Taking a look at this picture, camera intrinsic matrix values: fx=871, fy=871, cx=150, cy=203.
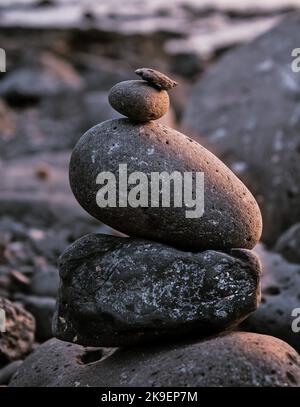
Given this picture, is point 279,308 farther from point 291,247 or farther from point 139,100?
point 139,100

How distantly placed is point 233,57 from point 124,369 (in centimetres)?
897

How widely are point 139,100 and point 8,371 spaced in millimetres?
2407

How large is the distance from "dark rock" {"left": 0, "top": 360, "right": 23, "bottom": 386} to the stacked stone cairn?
110 cm

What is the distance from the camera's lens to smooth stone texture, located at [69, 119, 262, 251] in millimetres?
5359

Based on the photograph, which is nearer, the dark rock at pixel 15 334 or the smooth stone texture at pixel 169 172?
the smooth stone texture at pixel 169 172

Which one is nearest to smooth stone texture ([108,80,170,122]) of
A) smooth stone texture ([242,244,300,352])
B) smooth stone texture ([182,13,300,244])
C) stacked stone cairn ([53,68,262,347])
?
stacked stone cairn ([53,68,262,347])

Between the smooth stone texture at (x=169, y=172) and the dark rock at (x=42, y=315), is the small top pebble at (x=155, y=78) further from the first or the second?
the dark rock at (x=42, y=315)

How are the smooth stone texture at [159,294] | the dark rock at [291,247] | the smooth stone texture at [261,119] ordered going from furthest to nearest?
1. the smooth stone texture at [261,119]
2. the dark rock at [291,247]
3. the smooth stone texture at [159,294]

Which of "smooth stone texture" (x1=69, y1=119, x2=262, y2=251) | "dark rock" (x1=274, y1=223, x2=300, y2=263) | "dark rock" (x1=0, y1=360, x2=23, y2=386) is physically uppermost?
"smooth stone texture" (x1=69, y1=119, x2=262, y2=251)

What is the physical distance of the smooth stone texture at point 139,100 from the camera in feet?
18.0

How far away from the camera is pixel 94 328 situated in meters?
5.43

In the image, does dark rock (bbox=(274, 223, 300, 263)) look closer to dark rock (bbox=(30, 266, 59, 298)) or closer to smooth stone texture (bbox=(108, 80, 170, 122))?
dark rock (bbox=(30, 266, 59, 298))

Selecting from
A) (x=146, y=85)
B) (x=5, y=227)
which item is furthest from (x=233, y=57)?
(x=146, y=85)

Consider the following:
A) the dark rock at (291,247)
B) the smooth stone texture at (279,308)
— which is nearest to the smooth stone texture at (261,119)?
the dark rock at (291,247)
